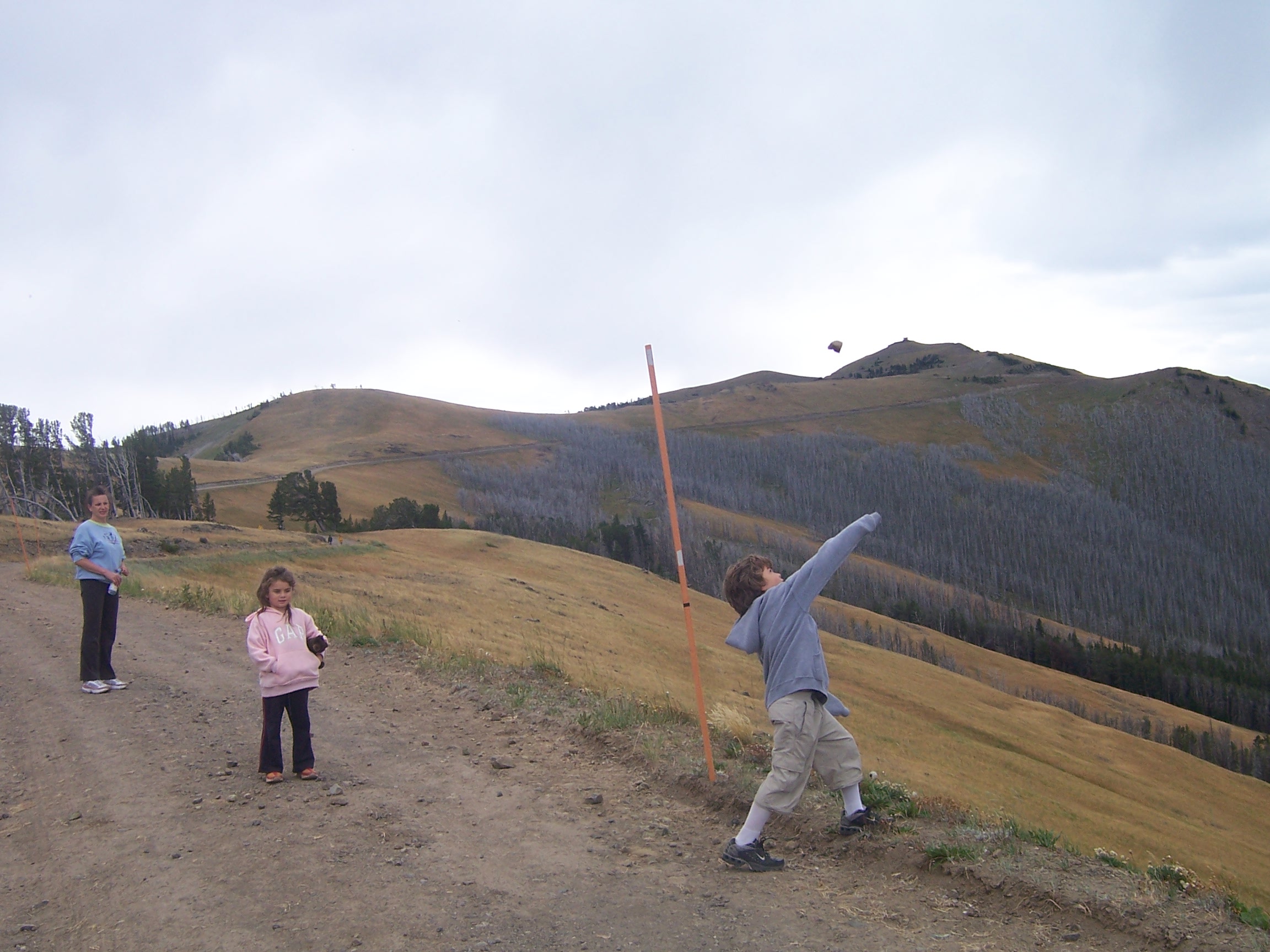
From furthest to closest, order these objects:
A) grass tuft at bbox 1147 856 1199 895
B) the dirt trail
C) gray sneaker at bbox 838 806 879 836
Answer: gray sneaker at bbox 838 806 879 836 < grass tuft at bbox 1147 856 1199 895 < the dirt trail

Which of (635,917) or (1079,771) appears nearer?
(635,917)

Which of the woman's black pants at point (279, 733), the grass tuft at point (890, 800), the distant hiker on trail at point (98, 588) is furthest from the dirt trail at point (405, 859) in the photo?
the distant hiker on trail at point (98, 588)

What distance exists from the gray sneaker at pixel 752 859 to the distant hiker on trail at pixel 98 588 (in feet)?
25.1

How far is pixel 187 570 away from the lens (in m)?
28.5

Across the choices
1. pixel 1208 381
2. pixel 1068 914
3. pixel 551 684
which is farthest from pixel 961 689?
pixel 1208 381

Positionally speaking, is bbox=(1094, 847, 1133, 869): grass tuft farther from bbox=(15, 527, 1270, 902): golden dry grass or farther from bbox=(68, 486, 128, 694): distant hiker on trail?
bbox=(68, 486, 128, 694): distant hiker on trail

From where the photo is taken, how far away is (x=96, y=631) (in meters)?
9.41

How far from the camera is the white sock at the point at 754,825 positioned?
16.5ft

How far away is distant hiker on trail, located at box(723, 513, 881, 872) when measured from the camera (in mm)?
5035

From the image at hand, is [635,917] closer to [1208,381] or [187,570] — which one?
[187,570]

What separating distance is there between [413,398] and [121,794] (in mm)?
184829

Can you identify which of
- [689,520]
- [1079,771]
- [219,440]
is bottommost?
[1079,771]

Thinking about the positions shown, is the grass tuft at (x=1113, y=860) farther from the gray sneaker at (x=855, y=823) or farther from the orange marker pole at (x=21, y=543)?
the orange marker pole at (x=21, y=543)

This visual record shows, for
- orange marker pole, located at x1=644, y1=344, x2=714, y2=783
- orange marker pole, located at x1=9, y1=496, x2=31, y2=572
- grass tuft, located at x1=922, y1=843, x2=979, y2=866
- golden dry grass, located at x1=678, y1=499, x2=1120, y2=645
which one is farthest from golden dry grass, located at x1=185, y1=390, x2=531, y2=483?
grass tuft, located at x1=922, y1=843, x2=979, y2=866
